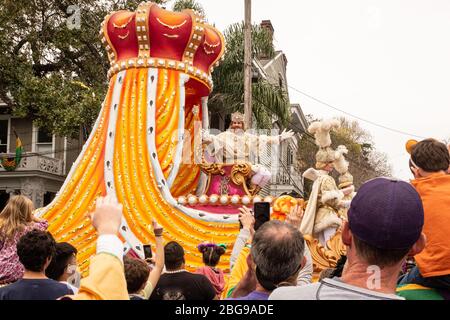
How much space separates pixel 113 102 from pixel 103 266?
7536 millimetres

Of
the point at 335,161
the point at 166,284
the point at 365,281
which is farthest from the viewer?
the point at 335,161

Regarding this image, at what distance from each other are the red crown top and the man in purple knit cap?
764 cm

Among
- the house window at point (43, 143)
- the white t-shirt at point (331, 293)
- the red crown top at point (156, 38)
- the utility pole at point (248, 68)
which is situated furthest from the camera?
the house window at point (43, 143)

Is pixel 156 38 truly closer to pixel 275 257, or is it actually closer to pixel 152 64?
pixel 152 64

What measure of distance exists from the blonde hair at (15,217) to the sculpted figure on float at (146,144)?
345cm

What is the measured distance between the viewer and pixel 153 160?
8.74 metres

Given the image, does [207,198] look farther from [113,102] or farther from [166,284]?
[166,284]

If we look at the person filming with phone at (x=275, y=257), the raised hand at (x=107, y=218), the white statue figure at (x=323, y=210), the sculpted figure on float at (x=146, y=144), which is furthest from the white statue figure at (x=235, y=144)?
the raised hand at (x=107, y=218)

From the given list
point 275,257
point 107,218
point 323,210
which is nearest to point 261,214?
point 275,257

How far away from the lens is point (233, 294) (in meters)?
2.81

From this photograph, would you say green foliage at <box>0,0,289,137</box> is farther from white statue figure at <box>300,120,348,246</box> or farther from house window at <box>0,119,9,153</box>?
white statue figure at <box>300,120,348,246</box>

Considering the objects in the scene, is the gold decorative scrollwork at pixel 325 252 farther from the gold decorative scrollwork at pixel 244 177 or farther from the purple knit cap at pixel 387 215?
the purple knit cap at pixel 387 215

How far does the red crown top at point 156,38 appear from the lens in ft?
30.4
